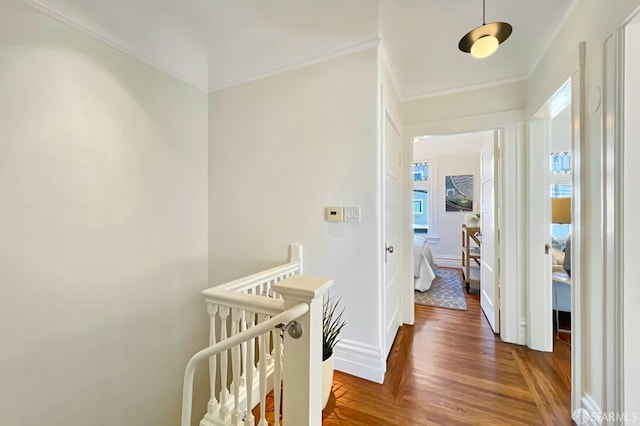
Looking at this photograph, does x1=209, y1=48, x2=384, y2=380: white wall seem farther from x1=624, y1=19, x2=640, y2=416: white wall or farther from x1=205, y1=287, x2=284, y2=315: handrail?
x1=624, y1=19, x2=640, y2=416: white wall

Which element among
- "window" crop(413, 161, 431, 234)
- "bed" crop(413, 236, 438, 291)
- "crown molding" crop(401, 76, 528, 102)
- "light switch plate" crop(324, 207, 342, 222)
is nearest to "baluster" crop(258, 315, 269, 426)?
"light switch plate" crop(324, 207, 342, 222)

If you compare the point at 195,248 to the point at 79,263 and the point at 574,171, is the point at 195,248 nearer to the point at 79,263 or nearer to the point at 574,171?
the point at 79,263

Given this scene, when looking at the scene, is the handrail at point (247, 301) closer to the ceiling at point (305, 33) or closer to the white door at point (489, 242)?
the ceiling at point (305, 33)

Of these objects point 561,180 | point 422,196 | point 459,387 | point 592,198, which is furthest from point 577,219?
point 422,196

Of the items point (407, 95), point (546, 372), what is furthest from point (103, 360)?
point (407, 95)

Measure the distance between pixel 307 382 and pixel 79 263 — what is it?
1.78 m

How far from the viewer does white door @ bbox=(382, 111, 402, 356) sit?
6.93ft

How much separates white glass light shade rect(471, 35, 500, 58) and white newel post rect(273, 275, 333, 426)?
1675mm

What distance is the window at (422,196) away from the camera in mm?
5734

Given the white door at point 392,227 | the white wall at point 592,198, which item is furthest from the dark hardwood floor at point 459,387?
the white wall at point 592,198

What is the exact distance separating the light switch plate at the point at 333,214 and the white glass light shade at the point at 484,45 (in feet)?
4.35

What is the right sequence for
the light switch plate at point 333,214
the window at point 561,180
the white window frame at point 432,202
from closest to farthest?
the light switch plate at point 333,214
the window at point 561,180
the white window frame at point 432,202

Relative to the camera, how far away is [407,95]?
2725 mm

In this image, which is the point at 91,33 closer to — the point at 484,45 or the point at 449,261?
the point at 484,45
